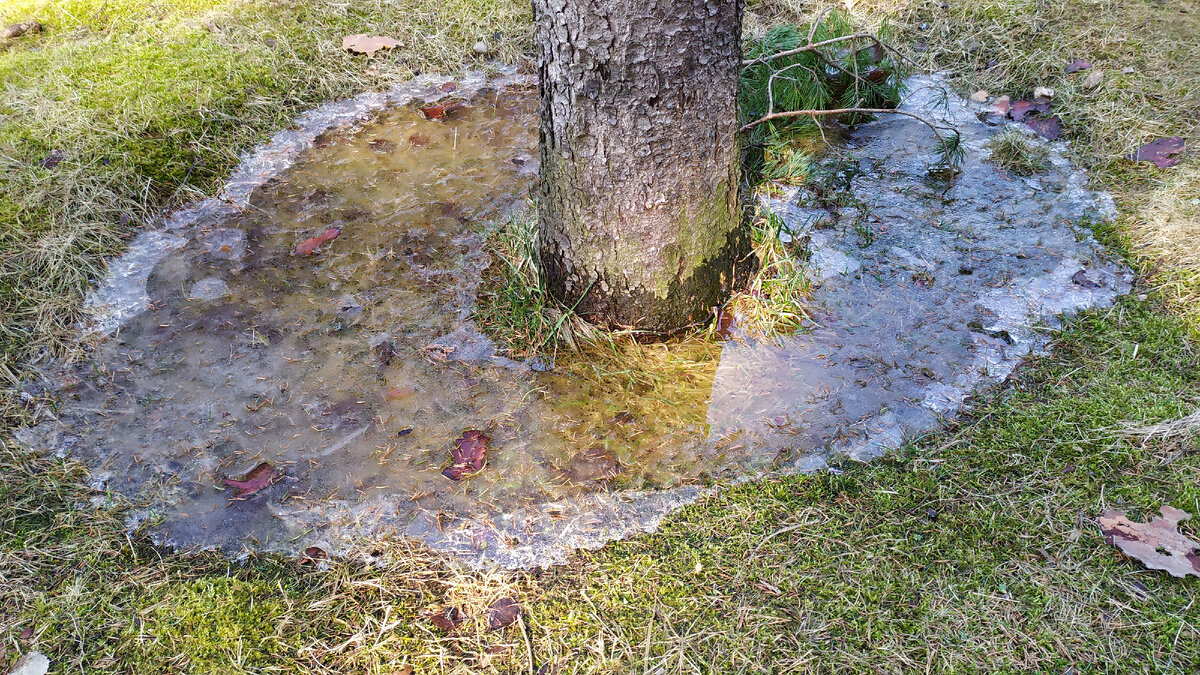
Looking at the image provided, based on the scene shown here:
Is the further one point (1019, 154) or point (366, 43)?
point (366, 43)

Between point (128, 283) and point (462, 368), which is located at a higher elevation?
point (128, 283)

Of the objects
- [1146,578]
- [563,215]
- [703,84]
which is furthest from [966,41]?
[1146,578]

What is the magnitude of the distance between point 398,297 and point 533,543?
136cm

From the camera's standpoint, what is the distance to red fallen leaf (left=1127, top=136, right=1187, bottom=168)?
337 cm

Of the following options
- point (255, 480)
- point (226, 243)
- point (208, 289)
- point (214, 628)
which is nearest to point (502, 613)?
point (214, 628)

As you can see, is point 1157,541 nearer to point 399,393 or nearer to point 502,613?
point 502,613

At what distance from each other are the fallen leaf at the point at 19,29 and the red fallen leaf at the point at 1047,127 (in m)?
6.09

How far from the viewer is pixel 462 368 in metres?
2.71

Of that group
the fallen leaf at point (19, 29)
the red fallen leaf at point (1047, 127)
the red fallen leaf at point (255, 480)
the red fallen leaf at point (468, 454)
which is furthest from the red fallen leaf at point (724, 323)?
the fallen leaf at point (19, 29)

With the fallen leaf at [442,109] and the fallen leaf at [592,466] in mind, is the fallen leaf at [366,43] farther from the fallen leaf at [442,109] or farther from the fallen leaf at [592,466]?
the fallen leaf at [592,466]

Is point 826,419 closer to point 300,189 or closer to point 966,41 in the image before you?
point 300,189

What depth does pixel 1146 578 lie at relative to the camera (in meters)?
1.91

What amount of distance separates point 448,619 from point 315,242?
204cm

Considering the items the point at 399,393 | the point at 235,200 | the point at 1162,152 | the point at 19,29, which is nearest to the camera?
the point at 399,393
